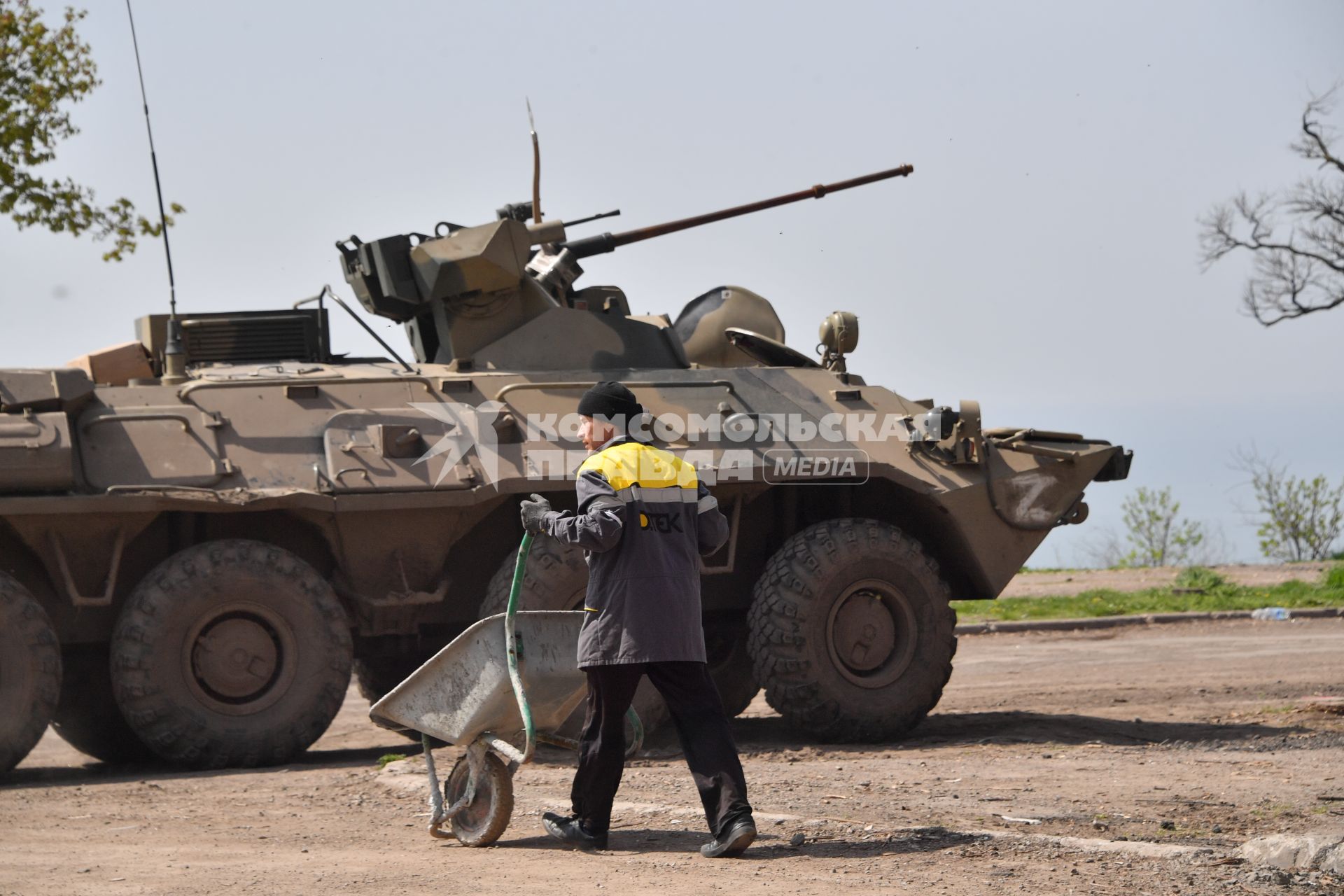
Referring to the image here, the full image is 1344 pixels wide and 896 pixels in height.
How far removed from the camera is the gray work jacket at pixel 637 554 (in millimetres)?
6219

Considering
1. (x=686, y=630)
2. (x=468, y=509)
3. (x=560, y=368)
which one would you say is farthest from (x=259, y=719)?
(x=686, y=630)

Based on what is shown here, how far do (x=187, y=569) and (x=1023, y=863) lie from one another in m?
4.98

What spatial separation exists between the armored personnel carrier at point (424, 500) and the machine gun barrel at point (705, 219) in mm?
389

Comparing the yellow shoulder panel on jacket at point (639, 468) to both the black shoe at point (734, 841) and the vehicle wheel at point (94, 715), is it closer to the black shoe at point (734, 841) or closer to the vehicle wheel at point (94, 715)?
the black shoe at point (734, 841)

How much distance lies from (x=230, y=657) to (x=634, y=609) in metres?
3.79

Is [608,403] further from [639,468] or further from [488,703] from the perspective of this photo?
[488,703]

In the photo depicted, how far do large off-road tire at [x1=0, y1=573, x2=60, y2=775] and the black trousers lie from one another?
3.65 m

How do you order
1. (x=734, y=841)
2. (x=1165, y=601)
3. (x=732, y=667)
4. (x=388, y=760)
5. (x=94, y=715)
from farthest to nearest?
1. (x=1165, y=601)
2. (x=732, y=667)
3. (x=94, y=715)
4. (x=388, y=760)
5. (x=734, y=841)

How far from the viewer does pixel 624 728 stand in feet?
20.9

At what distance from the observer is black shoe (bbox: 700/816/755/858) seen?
6.03 meters

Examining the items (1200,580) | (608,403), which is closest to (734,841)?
(608,403)

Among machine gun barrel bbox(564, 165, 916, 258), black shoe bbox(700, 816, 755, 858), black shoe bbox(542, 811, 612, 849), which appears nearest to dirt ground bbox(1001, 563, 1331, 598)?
machine gun barrel bbox(564, 165, 916, 258)

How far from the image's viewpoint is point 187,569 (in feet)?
30.2

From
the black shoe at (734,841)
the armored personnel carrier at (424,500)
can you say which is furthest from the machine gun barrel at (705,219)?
the black shoe at (734,841)
